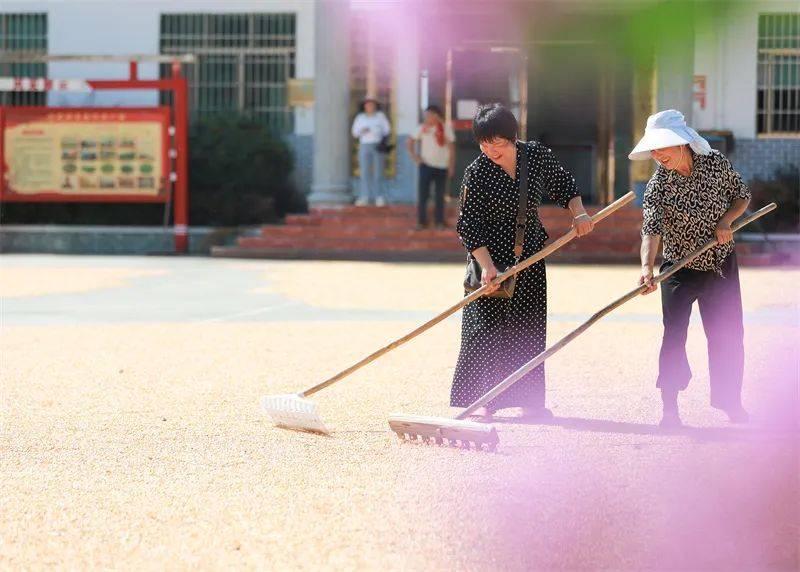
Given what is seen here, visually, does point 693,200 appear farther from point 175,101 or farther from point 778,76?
point 778,76

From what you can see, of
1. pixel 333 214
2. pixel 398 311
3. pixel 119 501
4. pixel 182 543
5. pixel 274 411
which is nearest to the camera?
pixel 182 543

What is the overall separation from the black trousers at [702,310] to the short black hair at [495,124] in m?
0.95

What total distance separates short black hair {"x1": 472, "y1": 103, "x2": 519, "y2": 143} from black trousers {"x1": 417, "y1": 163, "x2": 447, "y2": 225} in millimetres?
12192

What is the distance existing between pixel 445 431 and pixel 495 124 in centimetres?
143

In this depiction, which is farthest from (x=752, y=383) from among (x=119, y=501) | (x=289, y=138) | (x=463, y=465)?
(x=289, y=138)

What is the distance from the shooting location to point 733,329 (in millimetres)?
6449

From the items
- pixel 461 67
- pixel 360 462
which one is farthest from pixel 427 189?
pixel 360 462

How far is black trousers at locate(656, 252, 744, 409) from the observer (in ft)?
21.1

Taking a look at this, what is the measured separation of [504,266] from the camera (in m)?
6.59

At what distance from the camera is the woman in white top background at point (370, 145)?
20.1 meters

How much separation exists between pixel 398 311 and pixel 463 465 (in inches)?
249

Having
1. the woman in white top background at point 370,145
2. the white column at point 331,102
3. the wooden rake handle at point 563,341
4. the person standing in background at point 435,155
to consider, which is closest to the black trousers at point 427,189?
the person standing in background at point 435,155

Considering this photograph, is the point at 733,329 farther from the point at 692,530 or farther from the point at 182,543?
the point at 182,543

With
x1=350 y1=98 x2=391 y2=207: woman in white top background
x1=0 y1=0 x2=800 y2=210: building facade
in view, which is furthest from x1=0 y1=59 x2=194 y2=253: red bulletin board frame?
x1=350 y1=98 x2=391 y2=207: woman in white top background
